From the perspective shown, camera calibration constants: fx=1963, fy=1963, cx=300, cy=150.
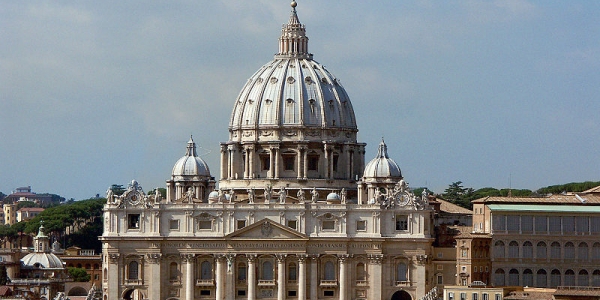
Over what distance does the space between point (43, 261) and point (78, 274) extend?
706 centimetres

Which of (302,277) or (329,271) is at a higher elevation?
(329,271)

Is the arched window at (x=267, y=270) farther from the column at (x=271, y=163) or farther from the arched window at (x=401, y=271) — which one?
the column at (x=271, y=163)

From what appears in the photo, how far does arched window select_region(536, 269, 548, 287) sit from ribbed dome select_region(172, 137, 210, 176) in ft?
115

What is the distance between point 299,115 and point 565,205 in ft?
102

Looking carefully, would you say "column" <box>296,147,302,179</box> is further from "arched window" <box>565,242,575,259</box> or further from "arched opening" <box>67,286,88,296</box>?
"arched window" <box>565,242,575,259</box>

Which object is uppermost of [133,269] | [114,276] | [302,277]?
[133,269]

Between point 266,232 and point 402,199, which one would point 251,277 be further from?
point 402,199

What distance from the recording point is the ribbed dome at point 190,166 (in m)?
178

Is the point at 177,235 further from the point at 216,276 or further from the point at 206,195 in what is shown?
the point at 206,195

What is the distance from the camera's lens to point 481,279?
15650 cm

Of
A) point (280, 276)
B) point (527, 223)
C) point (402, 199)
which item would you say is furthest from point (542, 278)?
point (280, 276)

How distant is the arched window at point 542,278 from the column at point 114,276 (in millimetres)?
33719

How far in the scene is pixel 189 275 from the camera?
523 feet

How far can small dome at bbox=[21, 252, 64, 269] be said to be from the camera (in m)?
183
